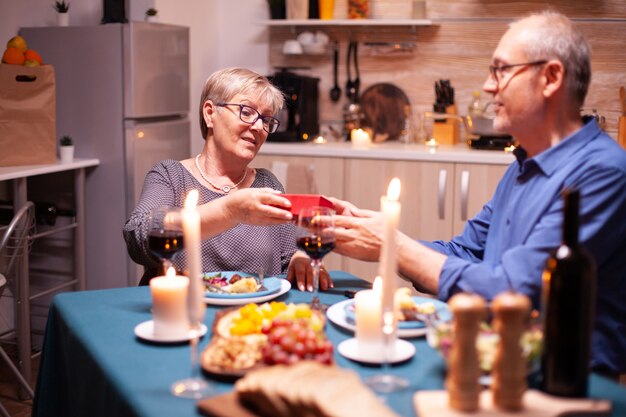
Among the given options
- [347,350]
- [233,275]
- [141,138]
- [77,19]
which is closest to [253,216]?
[233,275]

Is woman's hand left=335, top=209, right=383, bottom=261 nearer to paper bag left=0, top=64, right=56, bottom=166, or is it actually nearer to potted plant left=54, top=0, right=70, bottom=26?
paper bag left=0, top=64, right=56, bottom=166

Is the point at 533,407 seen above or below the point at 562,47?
below

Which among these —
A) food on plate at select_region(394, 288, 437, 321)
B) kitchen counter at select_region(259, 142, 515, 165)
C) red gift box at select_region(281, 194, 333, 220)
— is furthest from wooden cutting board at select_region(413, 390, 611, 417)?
kitchen counter at select_region(259, 142, 515, 165)

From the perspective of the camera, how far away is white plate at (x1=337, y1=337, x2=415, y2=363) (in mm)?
1473

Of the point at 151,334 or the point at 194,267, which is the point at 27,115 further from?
the point at 194,267

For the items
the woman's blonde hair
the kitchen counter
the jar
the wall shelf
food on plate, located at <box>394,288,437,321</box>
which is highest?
the jar

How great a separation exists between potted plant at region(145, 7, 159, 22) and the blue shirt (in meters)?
2.84

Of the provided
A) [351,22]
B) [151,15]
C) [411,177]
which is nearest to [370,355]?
[411,177]

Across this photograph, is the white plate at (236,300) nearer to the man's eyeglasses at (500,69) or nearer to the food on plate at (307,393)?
the food on plate at (307,393)

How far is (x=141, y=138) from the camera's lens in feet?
13.2

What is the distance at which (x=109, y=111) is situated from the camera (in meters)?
3.98

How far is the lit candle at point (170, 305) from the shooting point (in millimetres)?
1542

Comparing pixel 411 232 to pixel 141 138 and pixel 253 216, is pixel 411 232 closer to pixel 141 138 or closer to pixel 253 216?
pixel 141 138

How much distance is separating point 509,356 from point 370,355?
1.18ft
